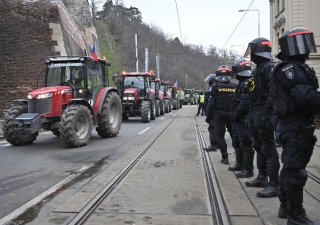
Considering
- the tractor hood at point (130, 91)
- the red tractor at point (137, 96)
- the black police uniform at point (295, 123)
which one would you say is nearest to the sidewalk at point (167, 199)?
the black police uniform at point (295, 123)

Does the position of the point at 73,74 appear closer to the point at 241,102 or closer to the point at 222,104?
the point at 222,104

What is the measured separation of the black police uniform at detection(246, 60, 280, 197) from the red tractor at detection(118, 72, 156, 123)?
50.7 feet

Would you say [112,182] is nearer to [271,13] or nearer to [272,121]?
[272,121]

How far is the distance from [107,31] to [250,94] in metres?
82.8

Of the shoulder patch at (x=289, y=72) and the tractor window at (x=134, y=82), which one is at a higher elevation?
the tractor window at (x=134, y=82)

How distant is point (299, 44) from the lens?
4.67m

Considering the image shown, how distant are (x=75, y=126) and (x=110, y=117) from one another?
9.94ft

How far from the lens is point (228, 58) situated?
70562 millimetres

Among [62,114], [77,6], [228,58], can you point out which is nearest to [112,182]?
[62,114]

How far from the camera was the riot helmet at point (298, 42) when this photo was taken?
4660 mm

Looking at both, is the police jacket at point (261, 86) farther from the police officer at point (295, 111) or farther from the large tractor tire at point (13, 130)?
the large tractor tire at point (13, 130)

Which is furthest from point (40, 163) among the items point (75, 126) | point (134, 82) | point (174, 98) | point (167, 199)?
point (174, 98)

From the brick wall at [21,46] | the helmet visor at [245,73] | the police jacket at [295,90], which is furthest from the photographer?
the brick wall at [21,46]

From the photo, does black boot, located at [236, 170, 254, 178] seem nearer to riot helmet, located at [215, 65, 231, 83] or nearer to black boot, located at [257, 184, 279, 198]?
black boot, located at [257, 184, 279, 198]
